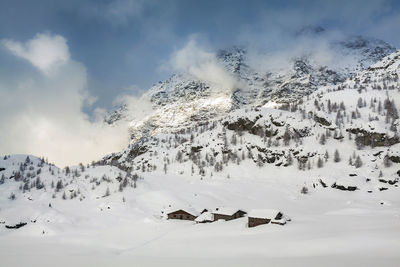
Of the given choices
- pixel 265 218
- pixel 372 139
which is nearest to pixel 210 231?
pixel 265 218

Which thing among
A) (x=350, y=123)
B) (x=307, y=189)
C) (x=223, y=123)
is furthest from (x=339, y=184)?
(x=223, y=123)

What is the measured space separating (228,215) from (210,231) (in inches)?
408

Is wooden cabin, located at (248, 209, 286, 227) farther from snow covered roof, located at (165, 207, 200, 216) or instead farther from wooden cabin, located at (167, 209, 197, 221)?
snow covered roof, located at (165, 207, 200, 216)

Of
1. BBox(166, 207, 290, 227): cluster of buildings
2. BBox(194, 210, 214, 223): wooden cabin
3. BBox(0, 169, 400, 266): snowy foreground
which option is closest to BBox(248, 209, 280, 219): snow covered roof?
BBox(166, 207, 290, 227): cluster of buildings

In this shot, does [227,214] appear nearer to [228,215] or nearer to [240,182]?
[228,215]

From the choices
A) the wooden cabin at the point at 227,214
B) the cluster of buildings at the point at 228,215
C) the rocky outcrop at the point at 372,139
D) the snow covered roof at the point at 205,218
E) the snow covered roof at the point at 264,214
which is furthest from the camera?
the rocky outcrop at the point at 372,139

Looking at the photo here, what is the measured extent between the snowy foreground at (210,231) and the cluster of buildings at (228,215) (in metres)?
2.19

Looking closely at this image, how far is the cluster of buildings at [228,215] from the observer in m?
51.4

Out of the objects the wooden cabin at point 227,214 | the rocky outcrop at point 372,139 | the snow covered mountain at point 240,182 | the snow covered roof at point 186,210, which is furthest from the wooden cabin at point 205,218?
the rocky outcrop at point 372,139

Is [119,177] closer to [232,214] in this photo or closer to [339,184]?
[232,214]

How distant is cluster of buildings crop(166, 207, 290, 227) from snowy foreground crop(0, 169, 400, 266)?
7.18ft

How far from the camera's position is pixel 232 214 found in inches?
2454

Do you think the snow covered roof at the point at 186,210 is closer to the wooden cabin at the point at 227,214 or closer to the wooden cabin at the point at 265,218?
the wooden cabin at the point at 227,214

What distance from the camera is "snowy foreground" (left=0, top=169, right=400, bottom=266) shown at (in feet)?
106
